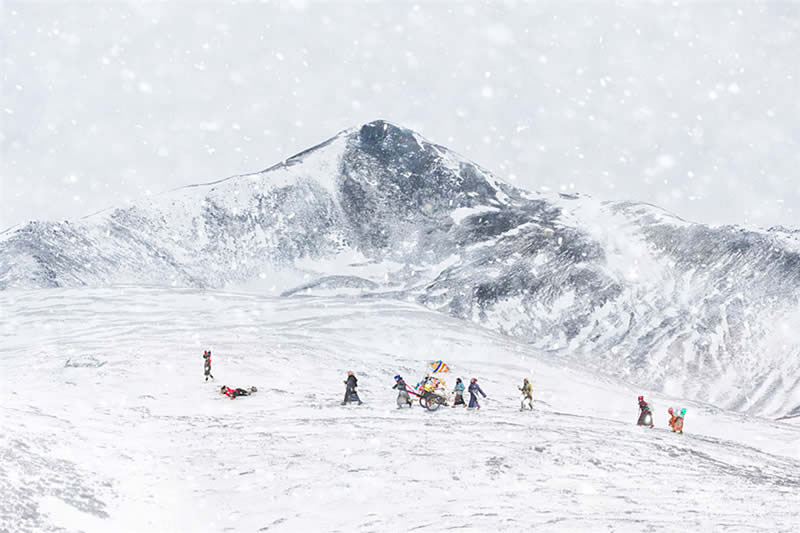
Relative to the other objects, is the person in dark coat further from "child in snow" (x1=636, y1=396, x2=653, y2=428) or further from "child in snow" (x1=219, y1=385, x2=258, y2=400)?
"child in snow" (x1=636, y1=396, x2=653, y2=428)

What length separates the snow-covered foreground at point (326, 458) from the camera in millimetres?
14297

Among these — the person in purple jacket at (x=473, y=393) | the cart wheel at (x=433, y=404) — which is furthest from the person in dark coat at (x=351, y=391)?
the person in purple jacket at (x=473, y=393)

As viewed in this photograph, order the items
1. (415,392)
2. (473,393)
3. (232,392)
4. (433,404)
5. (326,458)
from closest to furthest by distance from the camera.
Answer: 1. (326,458)
2. (433,404)
3. (473,393)
4. (415,392)
5. (232,392)

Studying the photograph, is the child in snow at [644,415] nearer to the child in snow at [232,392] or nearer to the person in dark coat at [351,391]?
the person in dark coat at [351,391]

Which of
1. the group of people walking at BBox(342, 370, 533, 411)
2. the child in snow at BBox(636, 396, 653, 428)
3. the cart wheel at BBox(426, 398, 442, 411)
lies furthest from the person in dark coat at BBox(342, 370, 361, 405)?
the child in snow at BBox(636, 396, 653, 428)

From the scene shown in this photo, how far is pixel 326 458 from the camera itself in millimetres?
19516

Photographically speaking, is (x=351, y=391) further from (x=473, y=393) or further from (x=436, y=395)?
(x=473, y=393)

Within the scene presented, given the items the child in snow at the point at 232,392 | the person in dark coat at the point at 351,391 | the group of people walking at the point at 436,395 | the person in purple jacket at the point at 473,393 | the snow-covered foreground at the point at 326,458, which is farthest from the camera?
the child in snow at the point at 232,392

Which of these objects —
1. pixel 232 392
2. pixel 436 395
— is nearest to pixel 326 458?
pixel 436 395

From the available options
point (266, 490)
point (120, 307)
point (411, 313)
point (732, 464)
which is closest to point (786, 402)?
point (411, 313)

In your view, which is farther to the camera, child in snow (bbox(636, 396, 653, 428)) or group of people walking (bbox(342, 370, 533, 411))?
child in snow (bbox(636, 396, 653, 428))

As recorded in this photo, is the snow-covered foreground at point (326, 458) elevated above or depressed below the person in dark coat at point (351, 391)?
below

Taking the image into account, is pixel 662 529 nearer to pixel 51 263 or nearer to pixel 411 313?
pixel 411 313

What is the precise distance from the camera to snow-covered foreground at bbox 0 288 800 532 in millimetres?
14297
